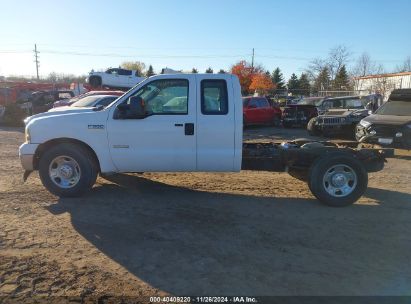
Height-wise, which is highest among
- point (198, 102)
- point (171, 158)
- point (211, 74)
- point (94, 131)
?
point (211, 74)

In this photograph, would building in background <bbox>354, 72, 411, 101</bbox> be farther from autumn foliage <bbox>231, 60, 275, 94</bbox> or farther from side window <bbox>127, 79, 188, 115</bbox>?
side window <bbox>127, 79, 188, 115</bbox>

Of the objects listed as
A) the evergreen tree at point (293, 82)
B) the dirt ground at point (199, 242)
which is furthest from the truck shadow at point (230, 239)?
the evergreen tree at point (293, 82)

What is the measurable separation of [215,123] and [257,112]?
1664cm

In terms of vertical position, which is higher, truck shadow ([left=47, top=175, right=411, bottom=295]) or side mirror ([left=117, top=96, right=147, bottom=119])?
side mirror ([left=117, top=96, right=147, bottom=119])

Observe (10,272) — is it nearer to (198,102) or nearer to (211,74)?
(198,102)

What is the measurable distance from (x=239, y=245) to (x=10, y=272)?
2548mm

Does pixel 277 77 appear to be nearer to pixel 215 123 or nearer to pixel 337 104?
pixel 337 104

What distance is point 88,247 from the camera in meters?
5.11

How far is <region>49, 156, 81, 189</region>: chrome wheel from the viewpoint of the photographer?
716 centimetres

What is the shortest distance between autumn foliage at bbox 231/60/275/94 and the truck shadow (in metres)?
69.3

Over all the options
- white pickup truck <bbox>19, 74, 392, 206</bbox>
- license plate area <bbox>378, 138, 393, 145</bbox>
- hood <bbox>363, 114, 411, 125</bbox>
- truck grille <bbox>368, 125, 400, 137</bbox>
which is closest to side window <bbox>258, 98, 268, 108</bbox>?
hood <bbox>363, 114, 411, 125</bbox>

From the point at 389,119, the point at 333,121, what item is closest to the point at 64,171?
the point at 389,119

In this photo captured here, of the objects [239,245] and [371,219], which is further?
[371,219]

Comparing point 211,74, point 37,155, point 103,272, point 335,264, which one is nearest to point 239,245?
point 335,264
